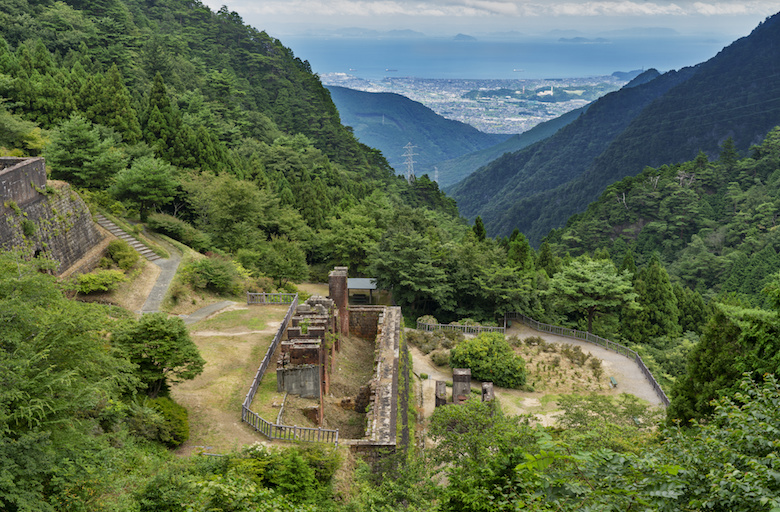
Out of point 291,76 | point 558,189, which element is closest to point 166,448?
point 291,76

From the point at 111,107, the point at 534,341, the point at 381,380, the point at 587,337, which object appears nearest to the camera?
the point at 381,380

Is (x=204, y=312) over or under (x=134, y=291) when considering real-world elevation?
under

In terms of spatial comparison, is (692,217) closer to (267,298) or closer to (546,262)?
(546,262)

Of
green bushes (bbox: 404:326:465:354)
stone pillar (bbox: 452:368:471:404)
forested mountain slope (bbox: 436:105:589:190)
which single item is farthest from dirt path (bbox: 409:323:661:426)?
forested mountain slope (bbox: 436:105:589:190)

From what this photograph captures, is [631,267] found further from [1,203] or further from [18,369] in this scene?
[18,369]

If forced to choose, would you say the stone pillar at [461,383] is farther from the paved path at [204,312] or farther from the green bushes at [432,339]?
the paved path at [204,312]

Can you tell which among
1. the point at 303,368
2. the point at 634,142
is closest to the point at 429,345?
the point at 303,368
